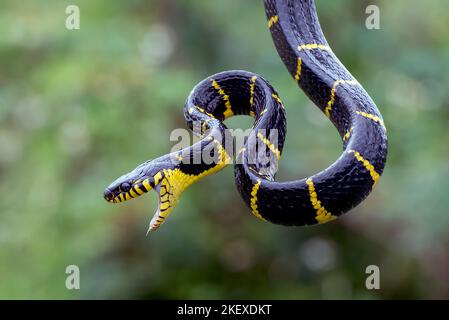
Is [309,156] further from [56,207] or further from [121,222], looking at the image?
[56,207]

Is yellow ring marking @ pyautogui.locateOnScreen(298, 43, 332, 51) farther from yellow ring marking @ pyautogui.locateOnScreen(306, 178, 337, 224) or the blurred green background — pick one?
the blurred green background

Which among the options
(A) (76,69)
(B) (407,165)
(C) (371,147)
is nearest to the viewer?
(C) (371,147)

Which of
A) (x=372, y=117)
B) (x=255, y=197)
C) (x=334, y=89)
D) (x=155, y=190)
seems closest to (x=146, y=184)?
(x=155, y=190)

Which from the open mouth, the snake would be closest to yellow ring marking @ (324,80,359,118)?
the snake

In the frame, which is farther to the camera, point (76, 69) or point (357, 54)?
point (357, 54)

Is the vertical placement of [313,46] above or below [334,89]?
above

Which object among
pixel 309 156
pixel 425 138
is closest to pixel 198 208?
pixel 309 156

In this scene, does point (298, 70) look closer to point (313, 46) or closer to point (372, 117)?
point (313, 46)
